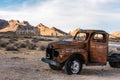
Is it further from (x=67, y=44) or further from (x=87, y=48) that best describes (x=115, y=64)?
(x=67, y=44)

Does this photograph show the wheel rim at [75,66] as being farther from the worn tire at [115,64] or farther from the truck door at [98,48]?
the worn tire at [115,64]

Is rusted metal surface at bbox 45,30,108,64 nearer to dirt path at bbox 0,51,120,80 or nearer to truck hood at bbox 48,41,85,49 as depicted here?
truck hood at bbox 48,41,85,49

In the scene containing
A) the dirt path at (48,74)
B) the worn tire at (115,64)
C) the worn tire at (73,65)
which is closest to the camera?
the dirt path at (48,74)

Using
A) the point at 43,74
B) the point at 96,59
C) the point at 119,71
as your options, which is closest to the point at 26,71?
the point at 43,74

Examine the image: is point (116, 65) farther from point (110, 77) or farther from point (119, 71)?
point (110, 77)

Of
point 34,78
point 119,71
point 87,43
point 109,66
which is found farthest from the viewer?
point 109,66

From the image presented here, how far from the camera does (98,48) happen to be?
21.0 m

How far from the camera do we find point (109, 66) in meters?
24.7

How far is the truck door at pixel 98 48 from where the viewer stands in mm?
20859

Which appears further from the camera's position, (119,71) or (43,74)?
(119,71)

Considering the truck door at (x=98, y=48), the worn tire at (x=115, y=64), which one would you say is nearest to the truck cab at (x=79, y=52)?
the truck door at (x=98, y=48)

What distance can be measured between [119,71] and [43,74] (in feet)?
16.7

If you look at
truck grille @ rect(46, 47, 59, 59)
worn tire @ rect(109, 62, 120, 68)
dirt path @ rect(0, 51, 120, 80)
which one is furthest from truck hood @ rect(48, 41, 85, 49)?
worn tire @ rect(109, 62, 120, 68)

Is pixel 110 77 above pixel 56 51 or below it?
below
